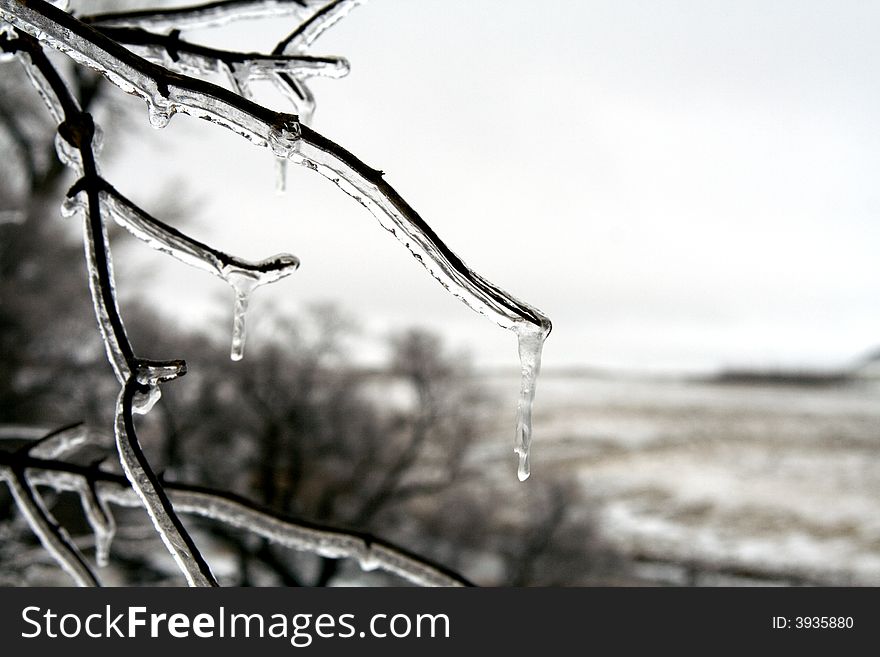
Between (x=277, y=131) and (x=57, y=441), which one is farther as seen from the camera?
(x=57, y=441)

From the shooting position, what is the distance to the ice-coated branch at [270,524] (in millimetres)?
301

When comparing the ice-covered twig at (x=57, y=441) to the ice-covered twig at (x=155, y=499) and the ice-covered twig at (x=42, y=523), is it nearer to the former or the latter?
the ice-covered twig at (x=42, y=523)

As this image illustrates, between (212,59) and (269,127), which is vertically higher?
(212,59)

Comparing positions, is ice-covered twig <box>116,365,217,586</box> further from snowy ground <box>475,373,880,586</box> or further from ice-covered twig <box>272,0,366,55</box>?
snowy ground <box>475,373,880,586</box>

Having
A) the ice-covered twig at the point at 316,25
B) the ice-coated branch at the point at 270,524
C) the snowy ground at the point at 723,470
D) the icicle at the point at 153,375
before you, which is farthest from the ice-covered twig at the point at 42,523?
the snowy ground at the point at 723,470

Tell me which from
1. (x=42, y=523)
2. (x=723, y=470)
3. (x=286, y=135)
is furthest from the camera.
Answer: (x=723, y=470)

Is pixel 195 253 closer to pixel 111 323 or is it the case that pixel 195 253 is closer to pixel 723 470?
pixel 111 323

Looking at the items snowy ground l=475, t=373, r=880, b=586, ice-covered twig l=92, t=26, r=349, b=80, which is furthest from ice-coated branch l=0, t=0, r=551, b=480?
snowy ground l=475, t=373, r=880, b=586

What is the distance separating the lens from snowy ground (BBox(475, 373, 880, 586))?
10.8 ft

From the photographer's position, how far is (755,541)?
11.1ft

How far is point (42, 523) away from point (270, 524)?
0.32 feet

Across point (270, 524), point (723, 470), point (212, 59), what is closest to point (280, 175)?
point (212, 59)

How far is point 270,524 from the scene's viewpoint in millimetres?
302
